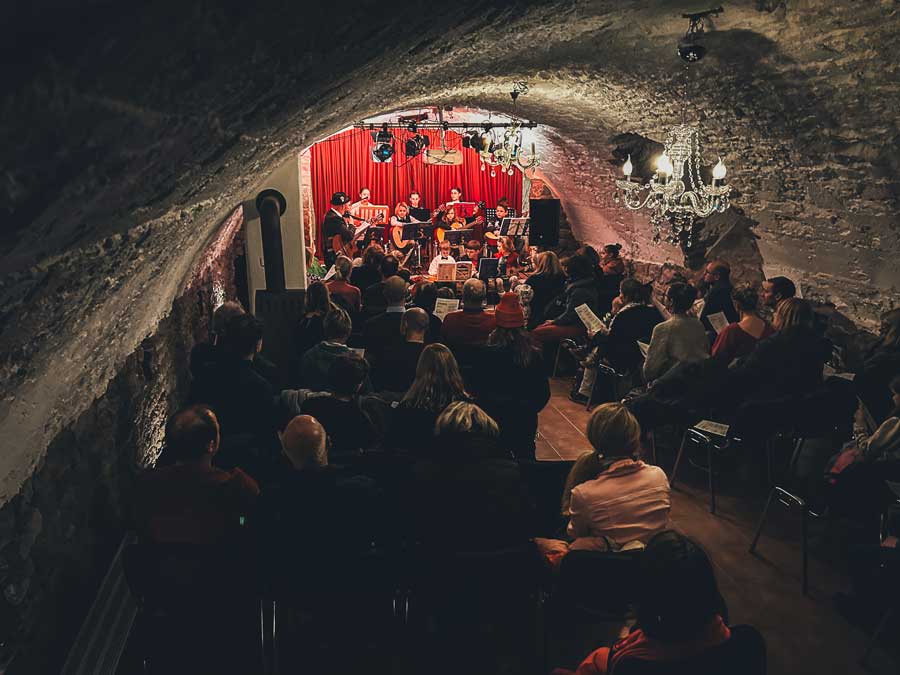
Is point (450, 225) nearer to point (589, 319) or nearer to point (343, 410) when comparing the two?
point (589, 319)

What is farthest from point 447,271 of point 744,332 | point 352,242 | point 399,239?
point 744,332

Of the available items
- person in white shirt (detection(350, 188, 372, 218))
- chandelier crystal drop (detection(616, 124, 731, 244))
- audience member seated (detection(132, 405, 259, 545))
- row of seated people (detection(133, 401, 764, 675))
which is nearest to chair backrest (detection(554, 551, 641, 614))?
row of seated people (detection(133, 401, 764, 675))

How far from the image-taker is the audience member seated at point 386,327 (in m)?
4.86

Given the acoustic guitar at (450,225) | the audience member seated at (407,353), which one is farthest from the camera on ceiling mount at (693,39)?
the acoustic guitar at (450,225)

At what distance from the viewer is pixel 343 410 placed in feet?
11.3

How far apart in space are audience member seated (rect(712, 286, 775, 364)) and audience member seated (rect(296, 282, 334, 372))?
2.77 meters

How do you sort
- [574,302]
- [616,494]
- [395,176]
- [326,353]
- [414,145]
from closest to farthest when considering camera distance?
[616,494] < [326,353] < [574,302] < [414,145] < [395,176]

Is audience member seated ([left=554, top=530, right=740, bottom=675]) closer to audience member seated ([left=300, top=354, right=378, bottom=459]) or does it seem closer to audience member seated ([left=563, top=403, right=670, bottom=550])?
audience member seated ([left=563, top=403, right=670, bottom=550])

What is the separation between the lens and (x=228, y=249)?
8633 millimetres

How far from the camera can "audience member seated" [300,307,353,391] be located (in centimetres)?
426

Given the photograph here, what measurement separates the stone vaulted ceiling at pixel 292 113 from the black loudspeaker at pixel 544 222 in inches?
115

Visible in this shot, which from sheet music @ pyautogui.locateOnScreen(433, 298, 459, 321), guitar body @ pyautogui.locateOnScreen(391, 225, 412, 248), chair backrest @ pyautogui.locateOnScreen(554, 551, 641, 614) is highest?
chair backrest @ pyautogui.locateOnScreen(554, 551, 641, 614)

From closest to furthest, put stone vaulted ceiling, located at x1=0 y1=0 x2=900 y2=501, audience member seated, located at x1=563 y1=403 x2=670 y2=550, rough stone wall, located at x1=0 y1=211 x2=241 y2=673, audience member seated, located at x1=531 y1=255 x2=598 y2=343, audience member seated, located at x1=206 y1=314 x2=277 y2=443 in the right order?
stone vaulted ceiling, located at x1=0 y1=0 x2=900 y2=501 → rough stone wall, located at x1=0 y1=211 x2=241 y2=673 → audience member seated, located at x1=563 y1=403 x2=670 y2=550 → audience member seated, located at x1=206 y1=314 x2=277 y2=443 → audience member seated, located at x1=531 y1=255 x2=598 y2=343

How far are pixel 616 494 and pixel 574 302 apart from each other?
3635mm
